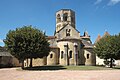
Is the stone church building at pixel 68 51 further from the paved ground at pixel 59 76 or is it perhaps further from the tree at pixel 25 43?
the paved ground at pixel 59 76

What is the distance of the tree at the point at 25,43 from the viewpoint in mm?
36719

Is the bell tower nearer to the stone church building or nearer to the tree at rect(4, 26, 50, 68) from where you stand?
the stone church building

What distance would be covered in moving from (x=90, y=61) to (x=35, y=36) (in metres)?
21.3

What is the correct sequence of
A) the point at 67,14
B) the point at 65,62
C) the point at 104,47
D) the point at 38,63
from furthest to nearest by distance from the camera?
1. the point at 67,14
2. the point at 38,63
3. the point at 65,62
4. the point at 104,47

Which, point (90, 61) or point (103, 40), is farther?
point (90, 61)

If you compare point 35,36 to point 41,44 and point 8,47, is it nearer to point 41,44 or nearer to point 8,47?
point 41,44

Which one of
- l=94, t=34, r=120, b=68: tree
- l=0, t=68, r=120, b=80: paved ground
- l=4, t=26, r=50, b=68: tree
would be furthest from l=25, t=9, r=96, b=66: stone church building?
l=0, t=68, r=120, b=80: paved ground

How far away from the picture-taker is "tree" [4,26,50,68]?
36.7 meters

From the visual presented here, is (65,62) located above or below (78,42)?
below

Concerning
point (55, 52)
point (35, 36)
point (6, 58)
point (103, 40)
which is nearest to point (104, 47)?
point (103, 40)

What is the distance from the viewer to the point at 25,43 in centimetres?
3678

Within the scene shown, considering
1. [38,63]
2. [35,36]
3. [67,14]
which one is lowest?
[38,63]

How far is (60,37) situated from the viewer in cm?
5397

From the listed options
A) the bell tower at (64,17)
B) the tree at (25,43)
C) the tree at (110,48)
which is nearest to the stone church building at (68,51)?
the tree at (110,48)
